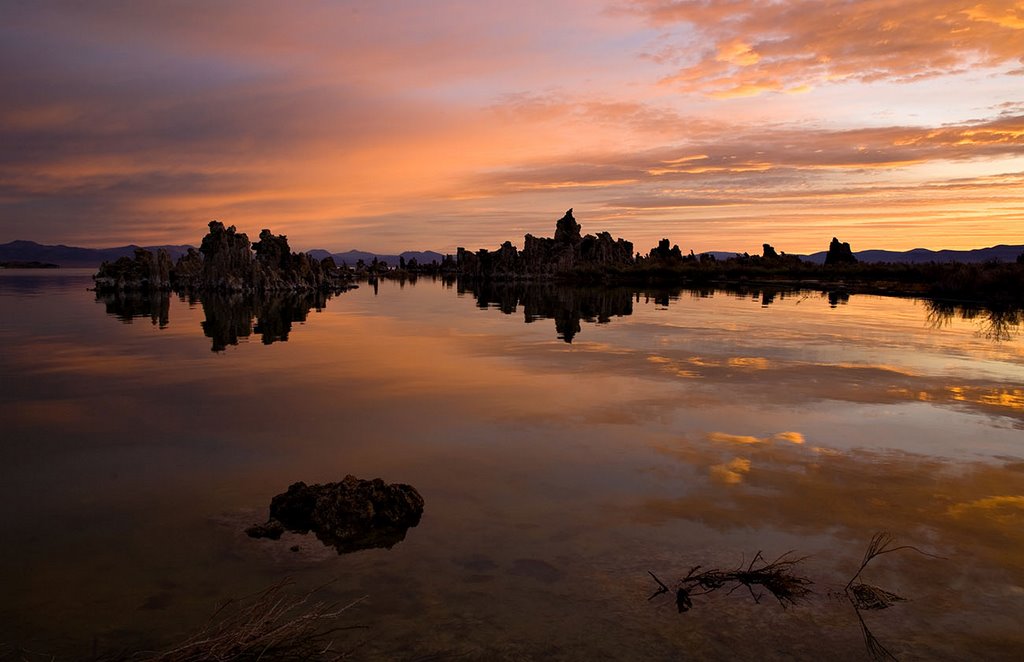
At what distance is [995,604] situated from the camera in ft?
21.2

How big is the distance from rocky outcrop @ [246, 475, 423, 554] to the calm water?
238 millimetres

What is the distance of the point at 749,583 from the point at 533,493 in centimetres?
340

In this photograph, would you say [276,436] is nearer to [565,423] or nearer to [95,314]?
[565,423]

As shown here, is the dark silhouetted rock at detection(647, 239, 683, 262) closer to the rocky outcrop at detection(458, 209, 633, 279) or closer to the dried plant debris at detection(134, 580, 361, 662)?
the rocky outcrop at detection(458, 209, 633, 279)

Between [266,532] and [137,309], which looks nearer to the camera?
[266,532]

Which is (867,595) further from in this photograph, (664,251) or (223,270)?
(664,251)

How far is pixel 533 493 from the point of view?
9.30 metres

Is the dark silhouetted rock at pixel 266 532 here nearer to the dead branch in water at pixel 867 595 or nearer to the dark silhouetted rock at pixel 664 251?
the dead branch in water at pixel 867 595

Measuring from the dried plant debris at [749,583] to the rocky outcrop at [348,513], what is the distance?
334cm

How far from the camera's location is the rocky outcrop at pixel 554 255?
119 meters

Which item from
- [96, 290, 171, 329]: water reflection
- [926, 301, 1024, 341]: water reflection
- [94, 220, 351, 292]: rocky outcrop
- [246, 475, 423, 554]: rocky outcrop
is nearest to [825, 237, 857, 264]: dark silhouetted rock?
[926, 301, 1024, 341]: water reflection

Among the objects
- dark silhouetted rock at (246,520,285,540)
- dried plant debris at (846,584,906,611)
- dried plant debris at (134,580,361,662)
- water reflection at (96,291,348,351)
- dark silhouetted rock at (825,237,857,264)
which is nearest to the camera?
dried plant debris at (134,580,361,662)

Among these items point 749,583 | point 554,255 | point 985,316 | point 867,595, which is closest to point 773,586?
point 749,583

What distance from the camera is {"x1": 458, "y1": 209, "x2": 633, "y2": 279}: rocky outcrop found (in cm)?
11862
